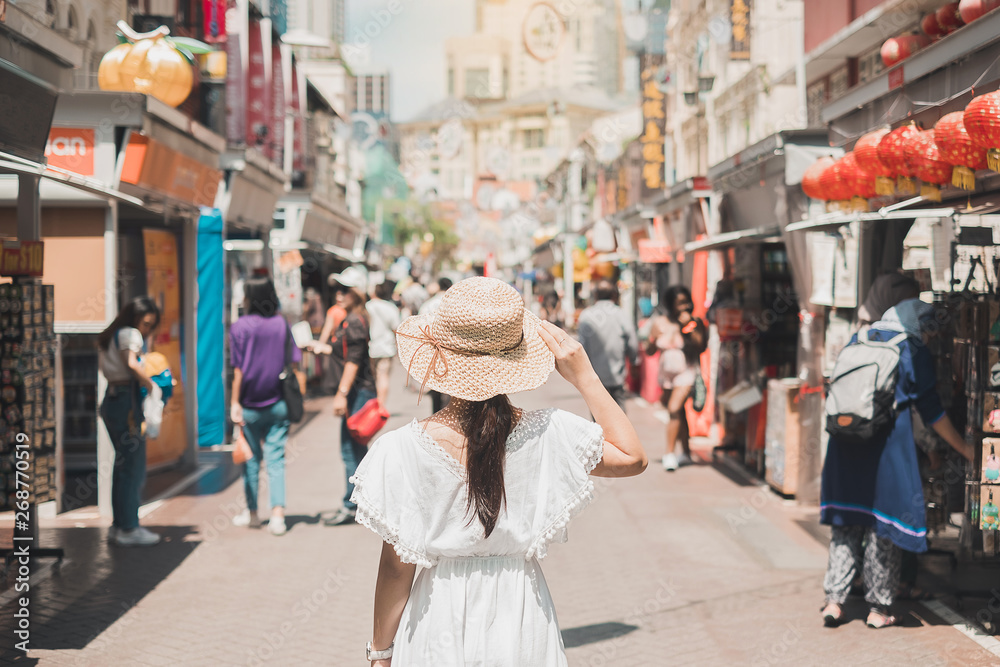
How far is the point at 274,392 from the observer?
24.7 feet

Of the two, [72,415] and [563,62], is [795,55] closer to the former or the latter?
[72,415]

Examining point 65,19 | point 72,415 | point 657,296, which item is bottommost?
point 72,415

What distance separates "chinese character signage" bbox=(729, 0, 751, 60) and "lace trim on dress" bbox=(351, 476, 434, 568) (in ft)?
52.2

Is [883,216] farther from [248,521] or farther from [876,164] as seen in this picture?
[248,521]

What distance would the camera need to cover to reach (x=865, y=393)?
204 inches

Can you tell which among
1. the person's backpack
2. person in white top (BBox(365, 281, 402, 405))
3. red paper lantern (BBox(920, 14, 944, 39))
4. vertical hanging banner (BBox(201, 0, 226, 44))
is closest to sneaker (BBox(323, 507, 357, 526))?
person in white top (BBox(365, 281, 402, 405))

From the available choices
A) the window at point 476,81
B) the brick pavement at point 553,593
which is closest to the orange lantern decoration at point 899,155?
the brick pavement at point 553,593

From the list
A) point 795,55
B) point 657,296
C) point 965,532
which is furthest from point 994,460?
point 657,296

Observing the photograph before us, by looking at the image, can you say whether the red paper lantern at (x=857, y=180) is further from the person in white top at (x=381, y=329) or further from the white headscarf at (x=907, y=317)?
the person in white top at (x=381, y=329)

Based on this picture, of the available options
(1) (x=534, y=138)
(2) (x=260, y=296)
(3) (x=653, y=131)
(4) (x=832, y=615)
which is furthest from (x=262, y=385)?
(1) (x=534, y=138)

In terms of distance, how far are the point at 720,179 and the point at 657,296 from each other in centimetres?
906

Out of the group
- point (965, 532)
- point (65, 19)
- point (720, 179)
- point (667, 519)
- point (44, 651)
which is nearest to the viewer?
point (44, 651)

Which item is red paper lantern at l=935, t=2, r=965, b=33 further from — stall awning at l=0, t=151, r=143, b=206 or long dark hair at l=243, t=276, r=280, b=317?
stall awning at l=0, t=151, r=143, b=206

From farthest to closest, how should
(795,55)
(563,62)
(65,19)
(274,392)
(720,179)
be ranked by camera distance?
(563,62) → (795,55) → (720,179) → (65,19) → (274,392)
